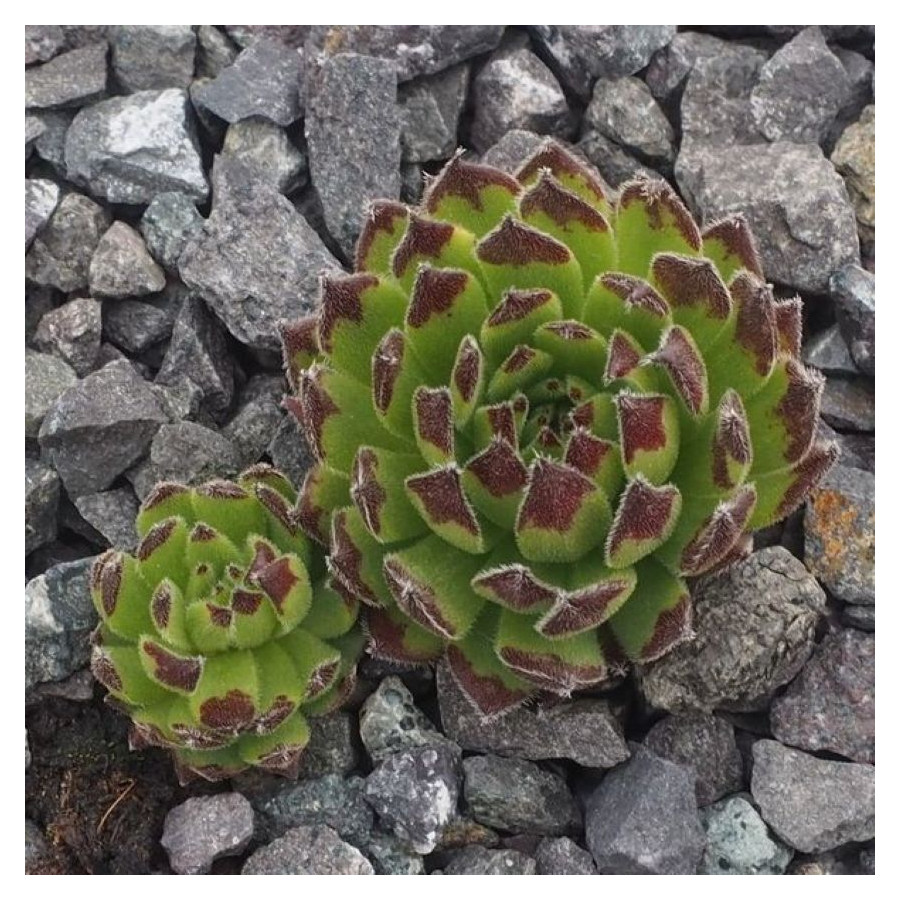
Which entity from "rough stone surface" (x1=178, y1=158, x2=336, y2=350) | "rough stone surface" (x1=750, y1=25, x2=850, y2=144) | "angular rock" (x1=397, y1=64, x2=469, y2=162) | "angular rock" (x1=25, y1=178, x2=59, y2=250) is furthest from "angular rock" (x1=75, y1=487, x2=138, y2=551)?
"rough stone surface" (x1=750, y1=25, x2=850, y2=144)

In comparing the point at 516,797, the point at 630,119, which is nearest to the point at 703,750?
the point at 516,797

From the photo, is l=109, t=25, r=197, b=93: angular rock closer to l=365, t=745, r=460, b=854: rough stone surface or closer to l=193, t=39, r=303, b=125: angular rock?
l=193, t=39, r=303, b=125: angular rock

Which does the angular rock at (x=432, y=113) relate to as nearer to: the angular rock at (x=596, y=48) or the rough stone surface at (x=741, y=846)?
the angular rock at (x=596, y=48)

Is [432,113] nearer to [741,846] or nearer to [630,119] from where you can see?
[630,119]

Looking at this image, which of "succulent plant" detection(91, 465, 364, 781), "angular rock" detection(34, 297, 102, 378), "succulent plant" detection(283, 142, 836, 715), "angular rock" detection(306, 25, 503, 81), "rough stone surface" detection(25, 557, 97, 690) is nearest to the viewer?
"succulent plant" detection(283, 142, 836, 715)

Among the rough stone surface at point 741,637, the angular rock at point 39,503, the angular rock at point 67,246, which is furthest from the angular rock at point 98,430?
the rough stone surface at point 741,637

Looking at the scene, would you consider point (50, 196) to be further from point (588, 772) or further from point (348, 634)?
point (588, 772)
